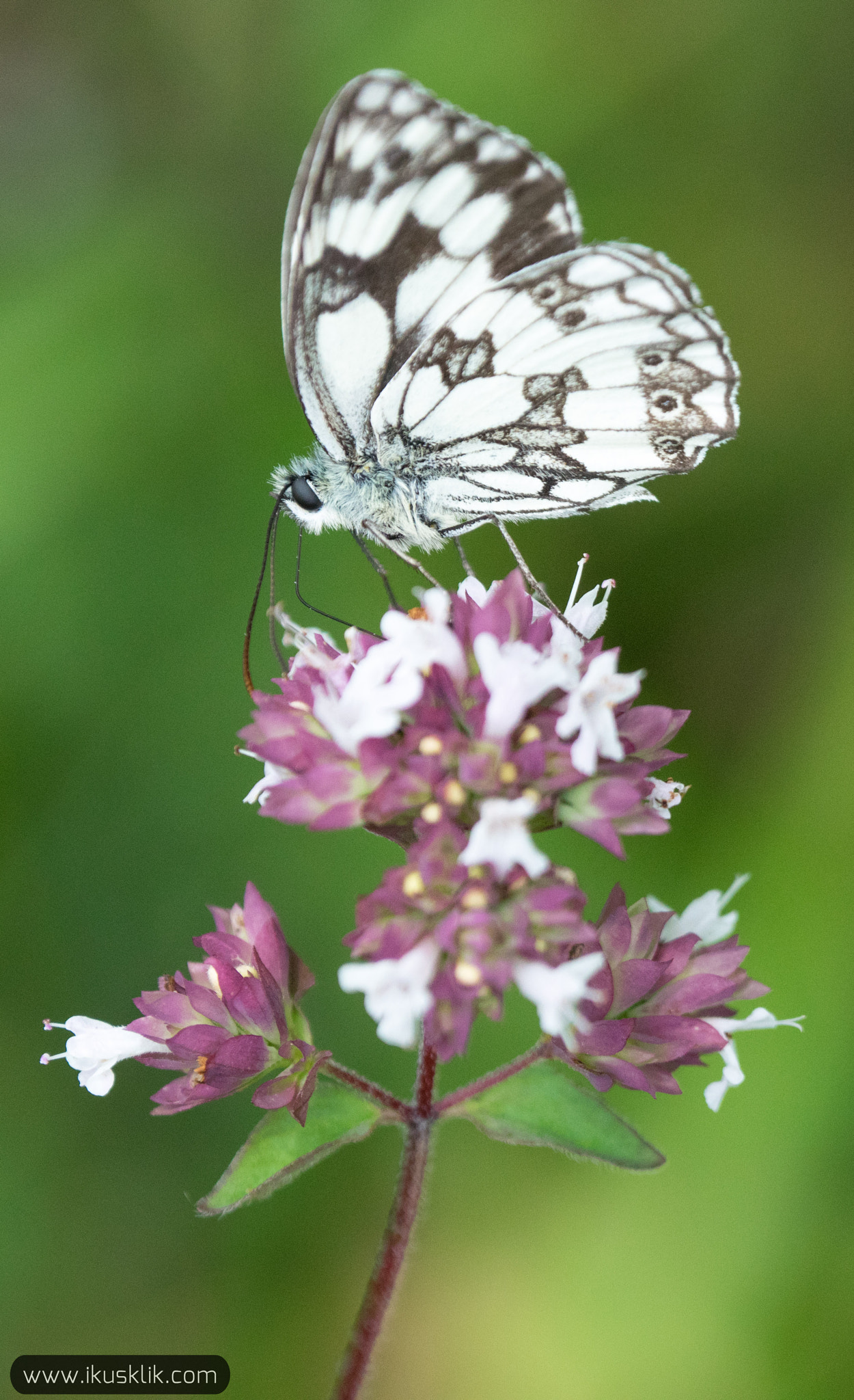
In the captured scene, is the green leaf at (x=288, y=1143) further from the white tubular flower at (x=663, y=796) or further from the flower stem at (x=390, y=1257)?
the white tubular flower at (x=663, y=796)

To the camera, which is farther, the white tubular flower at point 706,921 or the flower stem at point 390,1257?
the white tubular flower at point 706,921

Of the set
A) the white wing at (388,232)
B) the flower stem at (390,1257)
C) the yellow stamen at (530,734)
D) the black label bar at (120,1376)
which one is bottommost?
the black label bar at (120,1376)

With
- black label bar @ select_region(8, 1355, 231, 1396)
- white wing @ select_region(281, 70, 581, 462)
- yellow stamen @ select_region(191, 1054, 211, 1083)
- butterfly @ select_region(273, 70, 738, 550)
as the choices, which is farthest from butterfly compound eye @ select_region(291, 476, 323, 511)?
black label bar @ select_region(8, 1355, 231, 1396)

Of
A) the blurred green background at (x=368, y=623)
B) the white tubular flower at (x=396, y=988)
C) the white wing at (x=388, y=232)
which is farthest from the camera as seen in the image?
the blurred green background at (x=368, y=623)

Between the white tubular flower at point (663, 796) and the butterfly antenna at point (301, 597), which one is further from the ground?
the butterfly antenna at point (301, 597)

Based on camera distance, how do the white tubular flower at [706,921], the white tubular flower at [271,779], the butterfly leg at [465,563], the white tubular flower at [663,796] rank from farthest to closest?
1. the butterfly leg at [465,563]
2. the white tubular flower at [706,921]
3. the white tubular flower at [663,796]
4. the white tubular flower at [271,779]

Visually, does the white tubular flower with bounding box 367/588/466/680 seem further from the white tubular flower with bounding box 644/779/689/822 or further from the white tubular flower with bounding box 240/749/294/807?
the white tubular flower with bounding box 644/779/689/822

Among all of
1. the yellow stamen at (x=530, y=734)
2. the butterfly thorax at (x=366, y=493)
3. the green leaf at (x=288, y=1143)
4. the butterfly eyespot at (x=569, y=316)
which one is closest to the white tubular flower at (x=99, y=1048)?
the green leaf at (x=288, y=1143)
